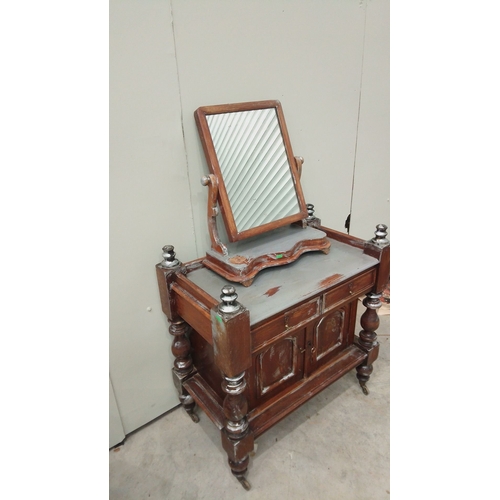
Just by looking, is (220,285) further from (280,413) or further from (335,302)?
(280,413)

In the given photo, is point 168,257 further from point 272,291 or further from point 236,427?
point 236,427

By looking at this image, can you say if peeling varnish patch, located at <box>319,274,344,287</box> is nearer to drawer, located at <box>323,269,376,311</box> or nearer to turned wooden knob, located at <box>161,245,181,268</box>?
drawer, located at <box>323,269,376,311</box>

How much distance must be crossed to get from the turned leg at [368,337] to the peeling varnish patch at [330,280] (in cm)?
36

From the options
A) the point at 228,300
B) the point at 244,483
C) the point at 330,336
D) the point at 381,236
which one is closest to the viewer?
the point at 228,300

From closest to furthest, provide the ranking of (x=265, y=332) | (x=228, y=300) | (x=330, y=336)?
(x=228, y=300) < (x=265, y=332) < (x=330, y=336)

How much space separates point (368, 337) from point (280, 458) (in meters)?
0.72

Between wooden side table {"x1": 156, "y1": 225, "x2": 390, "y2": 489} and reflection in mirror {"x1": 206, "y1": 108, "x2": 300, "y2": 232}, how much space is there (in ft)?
0.80

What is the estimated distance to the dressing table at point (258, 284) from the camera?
1.23m

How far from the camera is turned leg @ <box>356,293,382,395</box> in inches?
65.1

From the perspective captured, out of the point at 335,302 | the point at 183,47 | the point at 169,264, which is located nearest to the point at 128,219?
the point at 169,264

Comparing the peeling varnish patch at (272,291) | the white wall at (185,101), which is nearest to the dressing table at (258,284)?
the peeling varnish patch at (272,291)

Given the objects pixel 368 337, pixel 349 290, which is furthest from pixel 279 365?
pixel 368 337

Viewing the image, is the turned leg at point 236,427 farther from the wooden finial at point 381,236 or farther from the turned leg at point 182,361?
the wooden finial at point 381,236

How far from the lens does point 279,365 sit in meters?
1.47
